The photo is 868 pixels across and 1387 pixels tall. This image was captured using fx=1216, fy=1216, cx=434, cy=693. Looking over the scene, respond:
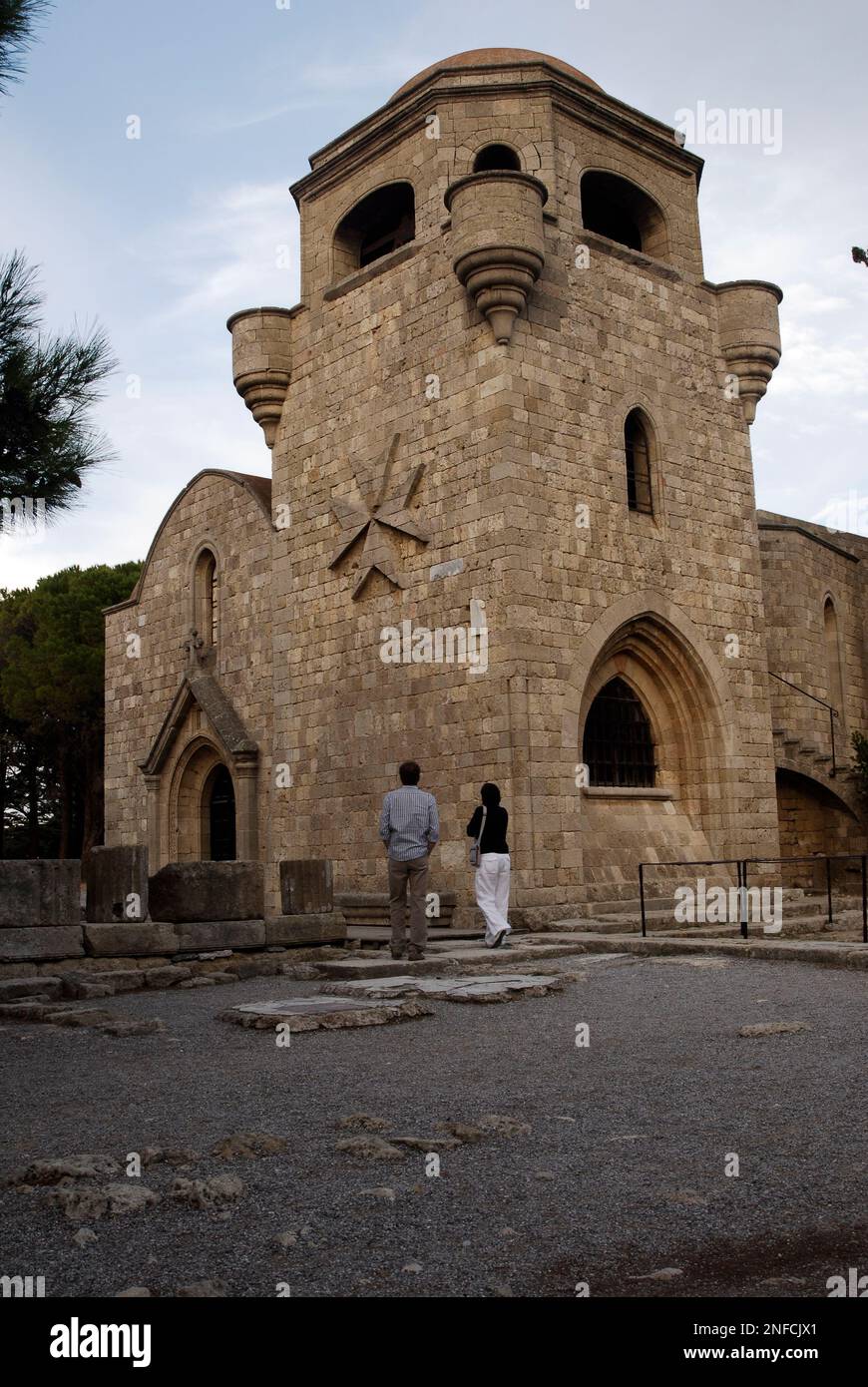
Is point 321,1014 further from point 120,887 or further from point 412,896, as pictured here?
point 120,887

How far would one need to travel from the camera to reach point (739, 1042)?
6.34m

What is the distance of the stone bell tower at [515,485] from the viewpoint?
14.4 metres

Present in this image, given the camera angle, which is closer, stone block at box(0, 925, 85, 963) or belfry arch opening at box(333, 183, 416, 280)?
stone block at box(0, 925, 85, 963)

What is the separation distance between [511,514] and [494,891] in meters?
4.78

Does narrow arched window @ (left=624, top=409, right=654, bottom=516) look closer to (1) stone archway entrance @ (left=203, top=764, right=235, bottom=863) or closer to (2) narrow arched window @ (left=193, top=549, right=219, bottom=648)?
(2) narrow arched window @ (left=193, top=549, right=219, bottom=648)

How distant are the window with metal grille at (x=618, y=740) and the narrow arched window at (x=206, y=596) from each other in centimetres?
787

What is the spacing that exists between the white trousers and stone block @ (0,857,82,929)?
3.78 meters

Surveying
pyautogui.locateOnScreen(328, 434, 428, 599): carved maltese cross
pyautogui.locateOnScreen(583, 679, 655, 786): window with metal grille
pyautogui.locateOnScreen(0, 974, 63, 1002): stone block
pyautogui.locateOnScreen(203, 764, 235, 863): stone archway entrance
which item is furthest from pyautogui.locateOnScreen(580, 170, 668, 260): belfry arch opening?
pyautogui.locateOnScreen(0, 974, 63, 1002): stone block

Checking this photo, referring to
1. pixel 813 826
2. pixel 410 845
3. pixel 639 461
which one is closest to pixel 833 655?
pixel 813 826

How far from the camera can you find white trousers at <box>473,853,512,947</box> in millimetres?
11609

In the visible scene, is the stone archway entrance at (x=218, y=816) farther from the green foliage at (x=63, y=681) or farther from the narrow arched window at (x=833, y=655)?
the green foliage at (x=63, y=681)
